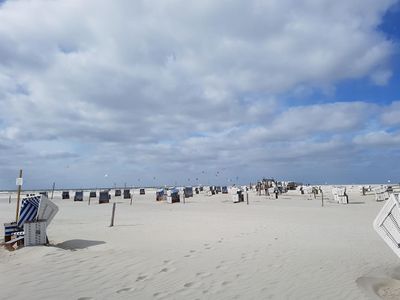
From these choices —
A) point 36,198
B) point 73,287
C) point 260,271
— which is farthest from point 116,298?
point 36,198

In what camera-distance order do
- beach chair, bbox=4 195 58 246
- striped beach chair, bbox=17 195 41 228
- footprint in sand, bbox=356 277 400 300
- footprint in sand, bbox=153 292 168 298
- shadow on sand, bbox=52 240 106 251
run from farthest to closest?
striped beach chair, bbox=17 195 41 228 < shadow on sand, bbox=52 240 106 251 < beach chair, bbox=4 195 58 246 < footprint in sand, bbox=356 277 400 300 < footprint in sand, bbox=153 292 168 298

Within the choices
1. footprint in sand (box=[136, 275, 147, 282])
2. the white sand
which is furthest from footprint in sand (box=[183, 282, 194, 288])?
footprint in sand (box=[136, 275, 147, 282])

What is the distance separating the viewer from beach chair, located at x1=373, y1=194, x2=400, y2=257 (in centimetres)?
739

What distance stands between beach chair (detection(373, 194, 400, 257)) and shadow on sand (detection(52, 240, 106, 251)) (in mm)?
8570

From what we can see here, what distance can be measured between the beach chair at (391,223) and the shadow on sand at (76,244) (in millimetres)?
8570

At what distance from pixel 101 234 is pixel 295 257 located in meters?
8.26

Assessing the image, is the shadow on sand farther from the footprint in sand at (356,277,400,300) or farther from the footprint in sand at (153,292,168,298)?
the footprint in sand at (356,277,400,300)

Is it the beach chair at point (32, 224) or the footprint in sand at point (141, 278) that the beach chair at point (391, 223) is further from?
the beach chair at point (32, 224)

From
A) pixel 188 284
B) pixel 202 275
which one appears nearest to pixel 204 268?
pixel 202 275

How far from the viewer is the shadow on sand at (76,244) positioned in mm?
11056

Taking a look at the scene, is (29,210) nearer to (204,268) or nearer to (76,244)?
(76,244)

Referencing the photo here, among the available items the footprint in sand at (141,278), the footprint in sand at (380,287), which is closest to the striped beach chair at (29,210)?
the footprint in sand at (141,278)

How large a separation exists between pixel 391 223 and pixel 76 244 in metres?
9.50

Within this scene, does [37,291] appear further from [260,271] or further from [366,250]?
[366,250]
